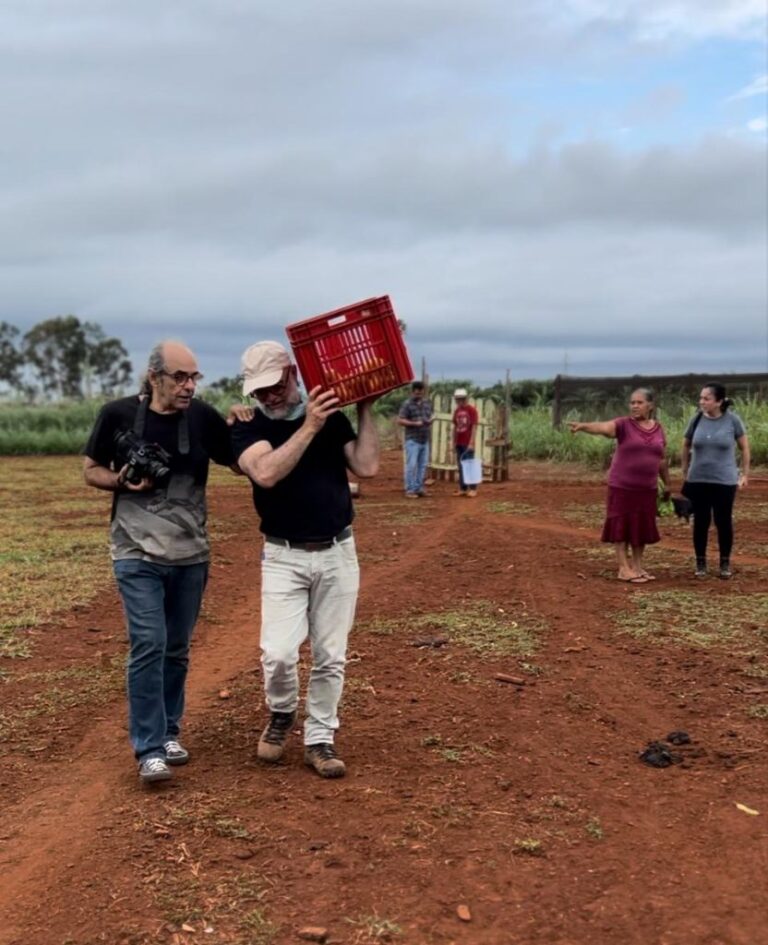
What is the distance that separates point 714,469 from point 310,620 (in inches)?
206

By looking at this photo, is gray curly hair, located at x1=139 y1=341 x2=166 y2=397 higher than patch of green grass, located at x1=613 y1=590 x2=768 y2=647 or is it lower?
higher

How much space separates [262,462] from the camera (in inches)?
163

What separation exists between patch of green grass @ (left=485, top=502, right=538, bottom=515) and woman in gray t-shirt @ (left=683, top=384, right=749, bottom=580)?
15.6 feet

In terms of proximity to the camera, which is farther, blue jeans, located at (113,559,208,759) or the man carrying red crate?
the man carrying red crate

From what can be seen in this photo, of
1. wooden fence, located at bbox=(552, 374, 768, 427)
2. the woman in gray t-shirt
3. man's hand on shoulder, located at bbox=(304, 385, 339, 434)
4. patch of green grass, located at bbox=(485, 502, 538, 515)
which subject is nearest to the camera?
man's hand on shoulder, located at bbox=(304, 385, 339, 434)

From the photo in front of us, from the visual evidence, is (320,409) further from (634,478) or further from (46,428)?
(46,428)

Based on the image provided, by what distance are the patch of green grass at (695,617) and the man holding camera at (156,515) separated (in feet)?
11.5

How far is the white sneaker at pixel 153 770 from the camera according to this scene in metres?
4.21

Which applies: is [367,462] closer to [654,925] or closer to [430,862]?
[430,862]

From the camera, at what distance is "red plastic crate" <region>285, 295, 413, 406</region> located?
4.14 metres

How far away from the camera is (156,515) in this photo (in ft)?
14.3

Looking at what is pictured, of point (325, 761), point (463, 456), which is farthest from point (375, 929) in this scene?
point (463, 456)

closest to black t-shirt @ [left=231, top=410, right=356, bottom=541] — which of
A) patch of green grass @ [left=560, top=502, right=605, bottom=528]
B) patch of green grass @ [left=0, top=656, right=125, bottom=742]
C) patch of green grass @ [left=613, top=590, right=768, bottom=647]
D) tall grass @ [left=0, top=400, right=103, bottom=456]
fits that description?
patch of green grass @ [left=0, top=656, right=125, bottom=742]

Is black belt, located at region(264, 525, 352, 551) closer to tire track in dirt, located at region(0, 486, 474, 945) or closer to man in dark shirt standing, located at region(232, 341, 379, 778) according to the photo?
man in dark shirt standing, located at region(232, 341, 379, 778)
